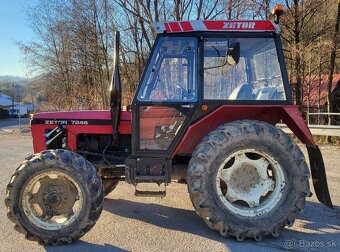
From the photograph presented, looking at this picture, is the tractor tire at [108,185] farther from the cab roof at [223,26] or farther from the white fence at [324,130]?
the white fence at [324,130]

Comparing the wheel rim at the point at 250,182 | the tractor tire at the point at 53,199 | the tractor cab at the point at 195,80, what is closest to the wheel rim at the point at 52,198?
the tractor tire at the point at 53,199

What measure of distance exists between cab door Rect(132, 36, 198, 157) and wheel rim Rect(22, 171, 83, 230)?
0.83 meters

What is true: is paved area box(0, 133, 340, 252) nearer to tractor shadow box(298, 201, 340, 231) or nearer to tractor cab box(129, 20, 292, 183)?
tractor shadow box(298, 201, 340, 231)

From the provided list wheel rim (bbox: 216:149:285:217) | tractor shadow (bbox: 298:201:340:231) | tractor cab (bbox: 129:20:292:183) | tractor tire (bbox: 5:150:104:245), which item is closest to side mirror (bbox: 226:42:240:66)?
tractor cab (bbox: 129:20:292:183)

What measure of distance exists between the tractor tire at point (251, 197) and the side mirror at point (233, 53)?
0.68m

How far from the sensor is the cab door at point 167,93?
414 cm

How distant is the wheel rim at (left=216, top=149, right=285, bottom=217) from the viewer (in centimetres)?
402

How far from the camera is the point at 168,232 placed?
4.18 m

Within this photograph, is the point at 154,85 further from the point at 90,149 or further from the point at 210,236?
the point at 210,236

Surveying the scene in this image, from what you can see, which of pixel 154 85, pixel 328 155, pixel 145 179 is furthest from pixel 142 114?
pixel 328 155

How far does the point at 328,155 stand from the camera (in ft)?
31.5

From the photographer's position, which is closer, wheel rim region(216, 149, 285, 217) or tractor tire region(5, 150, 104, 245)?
tractor tire region(5, 150, 104, 245)

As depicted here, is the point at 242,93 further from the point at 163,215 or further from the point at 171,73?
the point at 163,215

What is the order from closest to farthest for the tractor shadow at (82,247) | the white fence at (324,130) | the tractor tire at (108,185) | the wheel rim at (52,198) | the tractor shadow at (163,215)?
the tractor shadow at (82,247)
the wheel rim at (52,198)
the tractor shadow at (163,215)
the tractor tire at (108,185)
the white fence at (324,130)
